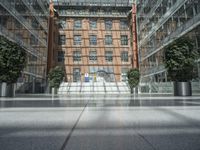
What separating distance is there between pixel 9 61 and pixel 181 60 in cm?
1246

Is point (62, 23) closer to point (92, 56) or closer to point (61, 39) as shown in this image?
point (61, 39)

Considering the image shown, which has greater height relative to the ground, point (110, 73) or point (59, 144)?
point (110, 73)

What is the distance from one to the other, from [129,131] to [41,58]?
40.9 m

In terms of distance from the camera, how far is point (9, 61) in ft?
52.5

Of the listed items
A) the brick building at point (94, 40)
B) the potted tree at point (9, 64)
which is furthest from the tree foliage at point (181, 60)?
the brick building at point (94, 40)

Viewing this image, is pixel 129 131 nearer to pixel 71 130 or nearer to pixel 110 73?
pixel 71 130

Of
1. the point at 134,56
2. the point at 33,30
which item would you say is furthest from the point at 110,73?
the point at 33,30

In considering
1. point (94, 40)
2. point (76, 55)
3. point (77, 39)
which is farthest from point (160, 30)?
point (77, 39)

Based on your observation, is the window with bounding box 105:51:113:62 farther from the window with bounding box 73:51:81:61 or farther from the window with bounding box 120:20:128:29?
the window with bounding box 120:20:128:29

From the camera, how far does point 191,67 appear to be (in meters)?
15.3

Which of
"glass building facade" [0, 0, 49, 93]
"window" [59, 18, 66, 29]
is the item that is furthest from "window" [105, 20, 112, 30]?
"glass building facade" [0, 0, 49, 93]

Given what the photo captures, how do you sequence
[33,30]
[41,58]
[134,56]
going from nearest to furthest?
[33,30] < [41,58] < [134,56]

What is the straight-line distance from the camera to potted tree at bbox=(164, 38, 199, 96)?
15141 mm

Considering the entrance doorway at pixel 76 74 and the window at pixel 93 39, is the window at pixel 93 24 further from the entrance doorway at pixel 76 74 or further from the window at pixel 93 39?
the entrance doorway at pixel 76 74
